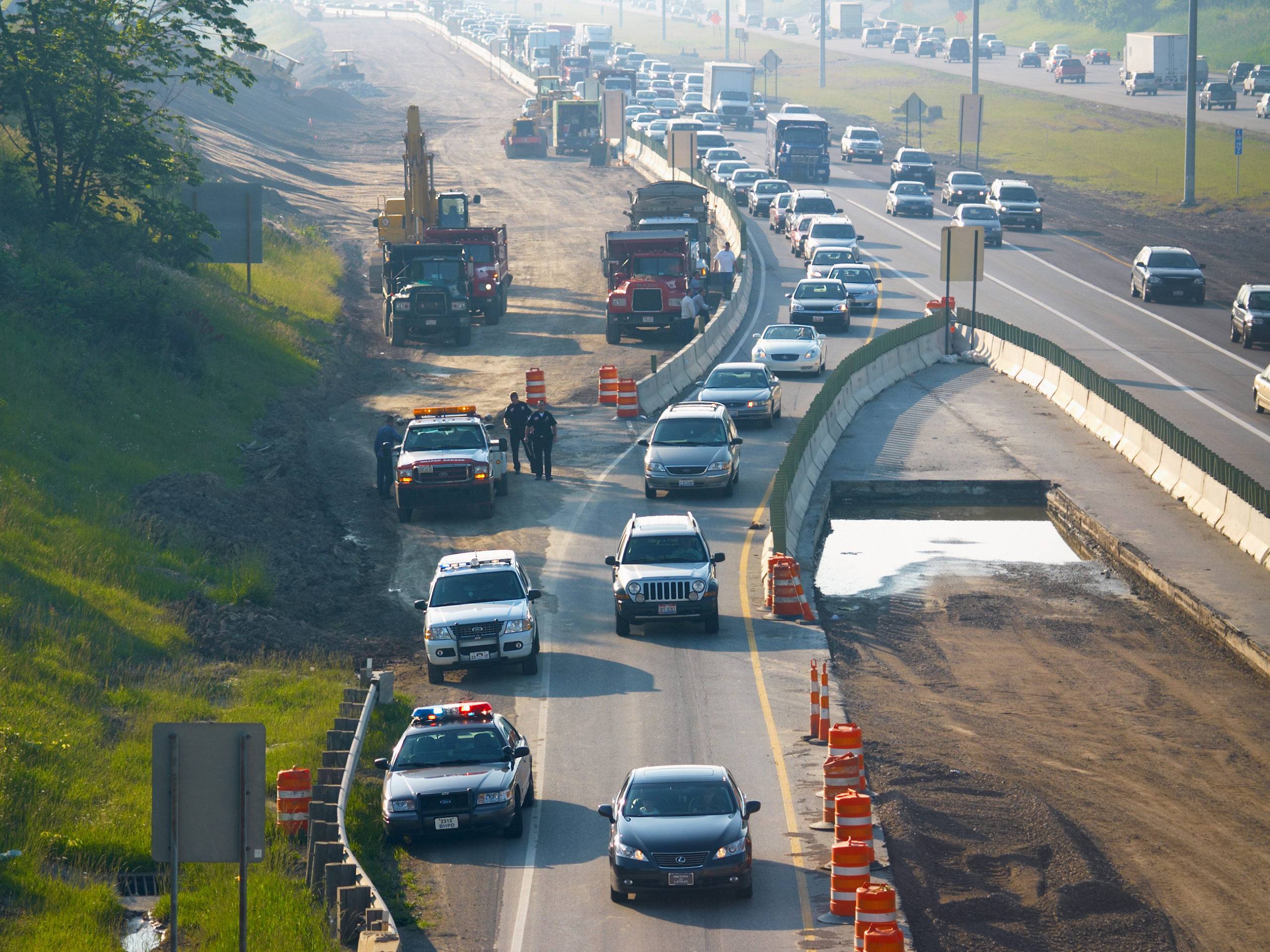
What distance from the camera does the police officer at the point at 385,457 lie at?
3244 cm

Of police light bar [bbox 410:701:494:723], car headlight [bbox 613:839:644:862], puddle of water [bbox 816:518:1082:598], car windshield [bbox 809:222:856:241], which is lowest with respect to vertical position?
puddle of water [bbox 816:518:1082:598]

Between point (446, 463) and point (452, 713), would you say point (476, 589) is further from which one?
point (446, 463)

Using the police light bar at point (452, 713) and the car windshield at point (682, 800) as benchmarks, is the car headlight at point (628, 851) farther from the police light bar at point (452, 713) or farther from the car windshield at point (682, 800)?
the police light bar at point (452, 713)

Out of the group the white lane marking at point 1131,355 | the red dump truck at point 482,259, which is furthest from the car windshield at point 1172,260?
the red dump truck at point 482,259

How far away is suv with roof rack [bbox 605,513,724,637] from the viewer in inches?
950

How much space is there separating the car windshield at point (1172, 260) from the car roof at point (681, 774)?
40.9 m

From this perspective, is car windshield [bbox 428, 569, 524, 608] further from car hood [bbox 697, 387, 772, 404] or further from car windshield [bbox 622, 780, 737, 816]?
car hood [bbox 697, 387, 772, 404]

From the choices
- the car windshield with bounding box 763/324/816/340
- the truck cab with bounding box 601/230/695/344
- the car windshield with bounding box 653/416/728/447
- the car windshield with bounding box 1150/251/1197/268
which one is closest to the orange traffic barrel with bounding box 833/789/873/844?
the car windshield with bounding box 653/416/728/447

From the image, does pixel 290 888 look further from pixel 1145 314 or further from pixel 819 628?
pixel 1145 314

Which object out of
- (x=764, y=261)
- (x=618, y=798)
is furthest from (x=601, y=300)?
(x=618, y=798)

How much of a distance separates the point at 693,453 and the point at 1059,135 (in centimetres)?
7234

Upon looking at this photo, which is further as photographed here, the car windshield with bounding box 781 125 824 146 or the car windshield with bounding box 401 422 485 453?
the car windshield with bounding box 781 125 824 146

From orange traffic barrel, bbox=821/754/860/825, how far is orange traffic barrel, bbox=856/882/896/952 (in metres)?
3.58

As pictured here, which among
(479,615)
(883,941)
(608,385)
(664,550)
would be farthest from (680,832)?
(608,385)
